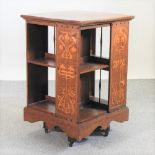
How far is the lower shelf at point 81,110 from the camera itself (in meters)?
2.49

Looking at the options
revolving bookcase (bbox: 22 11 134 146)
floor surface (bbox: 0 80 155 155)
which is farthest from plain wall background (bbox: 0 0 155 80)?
revolving bookcase (bbox: 22 11 134 146)

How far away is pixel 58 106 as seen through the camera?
97.2 inches

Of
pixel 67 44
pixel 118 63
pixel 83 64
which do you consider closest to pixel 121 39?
pixel 118 63

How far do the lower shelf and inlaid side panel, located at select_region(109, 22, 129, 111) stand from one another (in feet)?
0.34

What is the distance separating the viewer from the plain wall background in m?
4.09

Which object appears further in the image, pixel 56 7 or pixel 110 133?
pixel 56 7

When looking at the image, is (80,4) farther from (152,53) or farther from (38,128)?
(38,128)

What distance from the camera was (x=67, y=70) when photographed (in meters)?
2.36

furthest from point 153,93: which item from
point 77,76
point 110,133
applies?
point 77,76

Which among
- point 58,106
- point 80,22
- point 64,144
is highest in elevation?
point 80,22

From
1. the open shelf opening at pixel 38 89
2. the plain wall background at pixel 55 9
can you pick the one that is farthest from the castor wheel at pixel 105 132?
the plain wall background at pixel 55 9

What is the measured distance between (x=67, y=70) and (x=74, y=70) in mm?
58

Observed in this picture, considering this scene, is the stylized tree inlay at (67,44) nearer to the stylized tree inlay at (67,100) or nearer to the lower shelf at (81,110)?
the stylized tree inlay at (67,100)

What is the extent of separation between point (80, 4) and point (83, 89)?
165cm
